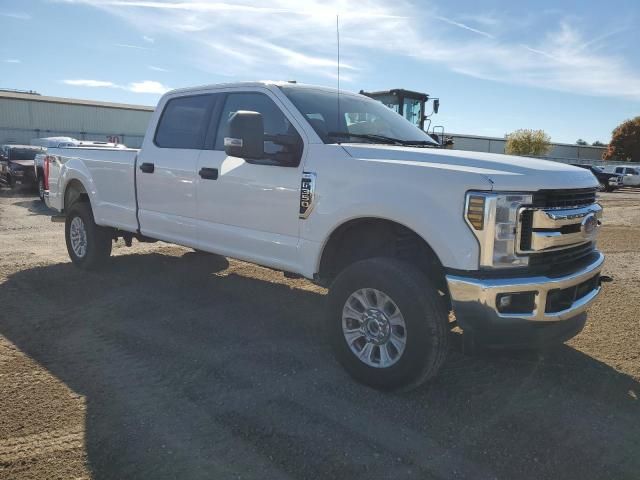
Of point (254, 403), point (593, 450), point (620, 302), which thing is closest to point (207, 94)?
point (254, 403)

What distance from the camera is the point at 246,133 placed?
384cm

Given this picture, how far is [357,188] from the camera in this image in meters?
3.64

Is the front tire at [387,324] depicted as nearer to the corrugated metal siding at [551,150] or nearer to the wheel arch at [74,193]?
the wheel arch at [74,193]

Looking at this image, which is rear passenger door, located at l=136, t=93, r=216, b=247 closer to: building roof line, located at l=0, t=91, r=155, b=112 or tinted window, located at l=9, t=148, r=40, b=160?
tinted window, located at l=9, t=148, r=40, b=160

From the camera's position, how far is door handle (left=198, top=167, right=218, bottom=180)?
471cm

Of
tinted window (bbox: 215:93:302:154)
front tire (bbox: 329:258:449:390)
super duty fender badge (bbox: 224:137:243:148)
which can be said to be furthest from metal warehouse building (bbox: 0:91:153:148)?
front tire (bbox: 329:258:449:390)

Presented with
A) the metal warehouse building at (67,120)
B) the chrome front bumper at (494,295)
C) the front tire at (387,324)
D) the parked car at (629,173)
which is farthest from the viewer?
the metal warehouse building at (67,120)

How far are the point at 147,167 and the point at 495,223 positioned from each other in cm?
377

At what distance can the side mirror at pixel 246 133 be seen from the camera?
3842 mm

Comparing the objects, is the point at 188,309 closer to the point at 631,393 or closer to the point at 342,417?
the point at 342,417

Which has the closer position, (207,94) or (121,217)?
(207,94)

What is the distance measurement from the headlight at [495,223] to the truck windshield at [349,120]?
140 centimetres

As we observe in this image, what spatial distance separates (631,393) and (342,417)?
6.67ft

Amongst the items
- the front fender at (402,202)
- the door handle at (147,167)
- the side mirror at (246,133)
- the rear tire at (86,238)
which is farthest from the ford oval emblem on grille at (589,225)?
the rear tire at (86,238)
